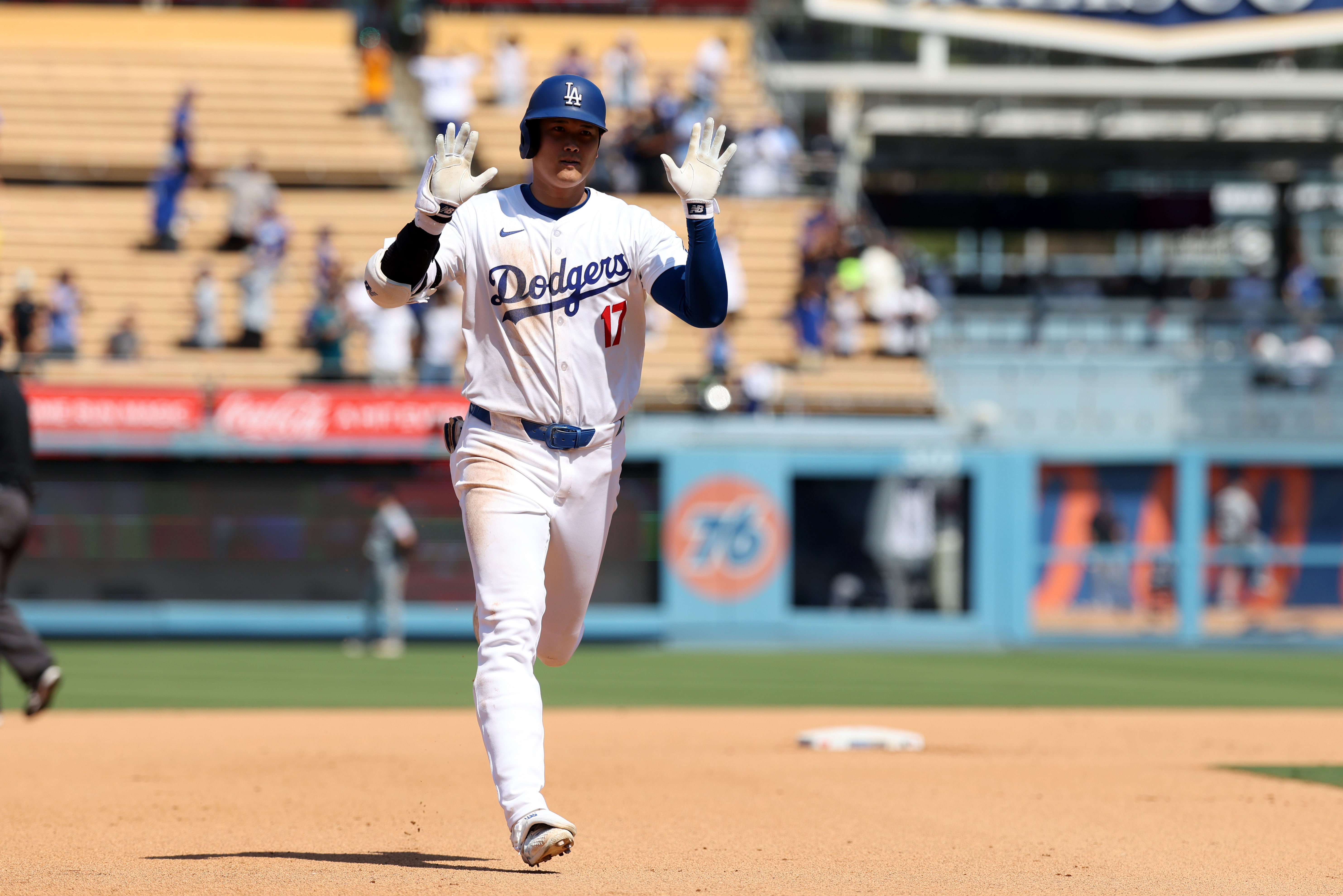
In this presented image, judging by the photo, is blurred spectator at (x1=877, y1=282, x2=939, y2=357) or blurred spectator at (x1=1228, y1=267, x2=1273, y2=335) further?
blurred spectator at (x1=1228, y1=267, x2=1273, y2=335)

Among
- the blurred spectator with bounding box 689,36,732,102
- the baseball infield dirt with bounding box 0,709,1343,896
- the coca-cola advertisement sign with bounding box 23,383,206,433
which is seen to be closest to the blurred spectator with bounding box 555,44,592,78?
the blurred spectator with bounding box 689,36,732,102

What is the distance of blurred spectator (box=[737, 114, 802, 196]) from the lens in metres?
25.4

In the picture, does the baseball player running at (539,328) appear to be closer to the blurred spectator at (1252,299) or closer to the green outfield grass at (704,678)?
the green outfield grass at (704,678)

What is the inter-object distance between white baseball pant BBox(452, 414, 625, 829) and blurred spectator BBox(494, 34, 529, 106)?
22.2 meters

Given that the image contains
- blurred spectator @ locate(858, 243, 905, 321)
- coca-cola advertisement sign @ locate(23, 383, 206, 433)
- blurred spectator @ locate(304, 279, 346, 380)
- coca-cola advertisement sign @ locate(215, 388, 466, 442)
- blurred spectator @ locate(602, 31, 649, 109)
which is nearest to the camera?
coca-cola advertisement sign @ locate(23, 383, 206, 433)

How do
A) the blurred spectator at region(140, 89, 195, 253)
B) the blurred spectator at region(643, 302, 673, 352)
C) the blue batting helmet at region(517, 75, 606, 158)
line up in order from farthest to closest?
the blurred spectator at region(140, 89, 195, 253) < the blurred spectator at region(643, 302, 673, 352) < the blue batting helmet at region(517, 75, 606, 158)

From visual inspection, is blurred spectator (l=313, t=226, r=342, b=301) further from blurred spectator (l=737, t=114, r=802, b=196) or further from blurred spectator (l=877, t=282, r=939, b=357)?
blurred spectator (l=877, t=282, r=939, b=357)

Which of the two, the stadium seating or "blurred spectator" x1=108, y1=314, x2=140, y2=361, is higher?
the stadium seating

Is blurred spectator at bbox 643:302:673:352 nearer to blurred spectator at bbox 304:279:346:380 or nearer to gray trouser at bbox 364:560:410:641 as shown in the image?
blurred spectator at bbox 304:279:346:380

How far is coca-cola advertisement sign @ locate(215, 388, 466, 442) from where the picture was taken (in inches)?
818

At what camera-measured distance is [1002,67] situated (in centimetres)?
2872

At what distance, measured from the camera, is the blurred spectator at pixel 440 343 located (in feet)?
69.1

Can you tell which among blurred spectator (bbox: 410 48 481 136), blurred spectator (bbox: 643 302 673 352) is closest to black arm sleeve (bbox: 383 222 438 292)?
blurred spectator (bbox: 643 302 673 352)

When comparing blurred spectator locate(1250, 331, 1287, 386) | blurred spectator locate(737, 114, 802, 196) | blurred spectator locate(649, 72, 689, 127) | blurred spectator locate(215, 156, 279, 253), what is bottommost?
blurred spectator locate(1250, 331, 1287, 386)
